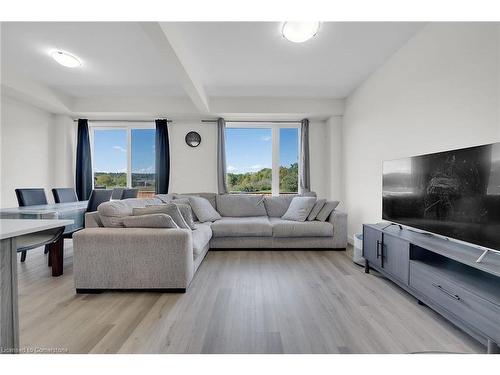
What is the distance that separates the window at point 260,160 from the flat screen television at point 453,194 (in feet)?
8.50

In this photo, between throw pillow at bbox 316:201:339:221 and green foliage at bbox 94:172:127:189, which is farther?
green foliage at bbox 94:172:127:189

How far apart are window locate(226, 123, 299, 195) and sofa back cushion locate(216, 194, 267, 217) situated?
1.77 feet

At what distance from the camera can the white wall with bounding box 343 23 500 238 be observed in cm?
178

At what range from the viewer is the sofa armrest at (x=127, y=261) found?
2213 millimetres

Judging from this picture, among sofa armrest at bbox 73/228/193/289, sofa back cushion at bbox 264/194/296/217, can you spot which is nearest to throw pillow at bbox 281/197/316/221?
sofa back cushion at bbox 264/194/296/217

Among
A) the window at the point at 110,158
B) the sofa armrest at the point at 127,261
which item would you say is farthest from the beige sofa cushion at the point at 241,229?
the window at the point at 110,158

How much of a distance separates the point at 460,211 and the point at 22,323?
10.6 ft

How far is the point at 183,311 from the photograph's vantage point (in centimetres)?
189

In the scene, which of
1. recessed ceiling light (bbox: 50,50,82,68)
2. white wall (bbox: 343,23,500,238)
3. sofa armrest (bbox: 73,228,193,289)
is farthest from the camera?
recessed ceiling light (bbox: 50,50,82,68)

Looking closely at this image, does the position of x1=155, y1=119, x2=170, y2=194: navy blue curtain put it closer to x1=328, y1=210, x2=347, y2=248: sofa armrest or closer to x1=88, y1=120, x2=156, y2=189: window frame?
x1=88, y1=120, x2=156, y2=189: window frame

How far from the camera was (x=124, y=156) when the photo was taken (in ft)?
16.4

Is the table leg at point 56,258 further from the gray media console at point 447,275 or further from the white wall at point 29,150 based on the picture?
the gray media console at point 447,275

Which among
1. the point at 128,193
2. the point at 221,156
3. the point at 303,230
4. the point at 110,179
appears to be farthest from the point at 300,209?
the point at 110,179
